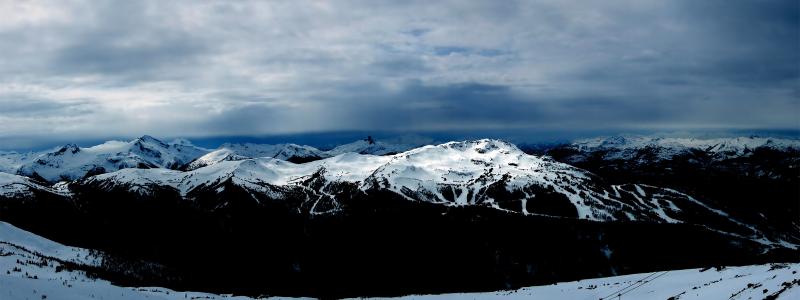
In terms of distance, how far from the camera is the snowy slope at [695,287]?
134ft

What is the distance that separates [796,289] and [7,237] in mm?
148479

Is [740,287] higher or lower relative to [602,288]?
higher

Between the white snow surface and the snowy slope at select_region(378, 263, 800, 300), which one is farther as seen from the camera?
the snowy slope at select_region(378, 263, 800, 300)

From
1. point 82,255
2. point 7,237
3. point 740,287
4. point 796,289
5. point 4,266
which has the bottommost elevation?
point 82,255

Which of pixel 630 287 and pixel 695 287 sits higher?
pixel 695 287

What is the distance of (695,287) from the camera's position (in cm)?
5112

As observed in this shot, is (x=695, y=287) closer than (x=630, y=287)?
Yes

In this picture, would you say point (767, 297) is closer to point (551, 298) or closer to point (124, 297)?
point (551, 298)

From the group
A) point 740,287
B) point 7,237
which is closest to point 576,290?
point 740,287

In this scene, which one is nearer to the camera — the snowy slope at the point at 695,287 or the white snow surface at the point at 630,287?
the white snow surface at the point at 630,287

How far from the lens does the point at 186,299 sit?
6266 centimetres

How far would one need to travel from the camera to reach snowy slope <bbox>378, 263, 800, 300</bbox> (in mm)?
40906

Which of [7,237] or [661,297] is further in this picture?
[7,237]

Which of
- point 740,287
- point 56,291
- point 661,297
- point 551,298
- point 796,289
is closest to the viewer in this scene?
point 796,289
